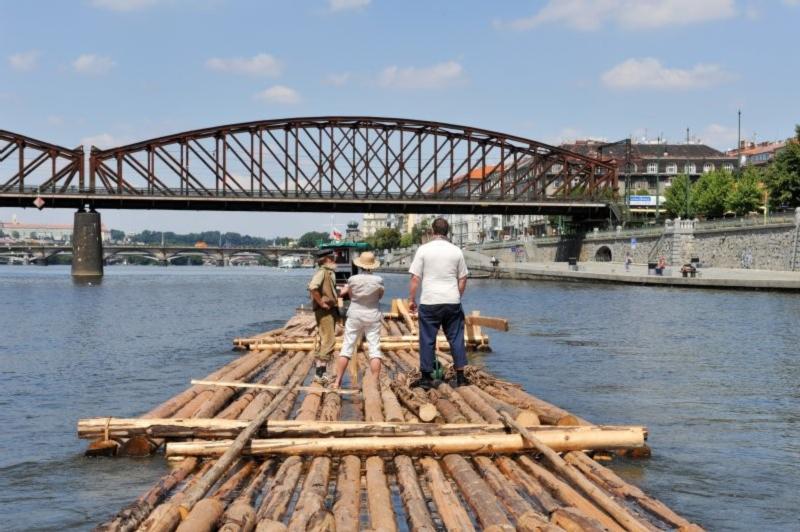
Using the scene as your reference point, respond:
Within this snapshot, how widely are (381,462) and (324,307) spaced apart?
5.87 m

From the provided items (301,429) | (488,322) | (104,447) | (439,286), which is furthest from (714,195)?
(301,429)

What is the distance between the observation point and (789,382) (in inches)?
829

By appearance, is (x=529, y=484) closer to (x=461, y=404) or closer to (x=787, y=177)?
(x=461, y=404)

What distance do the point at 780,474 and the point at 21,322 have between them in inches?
1554

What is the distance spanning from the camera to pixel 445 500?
8.16m

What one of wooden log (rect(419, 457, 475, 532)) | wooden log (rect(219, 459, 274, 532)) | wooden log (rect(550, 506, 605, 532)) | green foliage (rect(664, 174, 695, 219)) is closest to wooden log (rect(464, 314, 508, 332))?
wooden log (rect(419, 457, 475, 532))

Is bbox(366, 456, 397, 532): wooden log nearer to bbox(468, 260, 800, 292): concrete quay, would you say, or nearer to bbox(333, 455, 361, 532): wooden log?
bbox(333, 455, 361, 532): wooden log

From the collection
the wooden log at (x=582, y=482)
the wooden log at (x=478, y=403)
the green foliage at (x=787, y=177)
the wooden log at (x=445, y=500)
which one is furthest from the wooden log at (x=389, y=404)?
the green foliage at (x=787, y=177)

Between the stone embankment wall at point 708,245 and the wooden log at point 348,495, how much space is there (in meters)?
69.6

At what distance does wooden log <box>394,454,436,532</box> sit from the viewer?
294 inches

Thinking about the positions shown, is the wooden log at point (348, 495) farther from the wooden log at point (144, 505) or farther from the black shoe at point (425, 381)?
the black shoe at point (425, 381)

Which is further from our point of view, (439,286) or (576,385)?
(576,385)

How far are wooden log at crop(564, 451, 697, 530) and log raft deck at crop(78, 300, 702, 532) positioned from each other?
0.06 ft

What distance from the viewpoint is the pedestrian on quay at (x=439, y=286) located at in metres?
13.3
